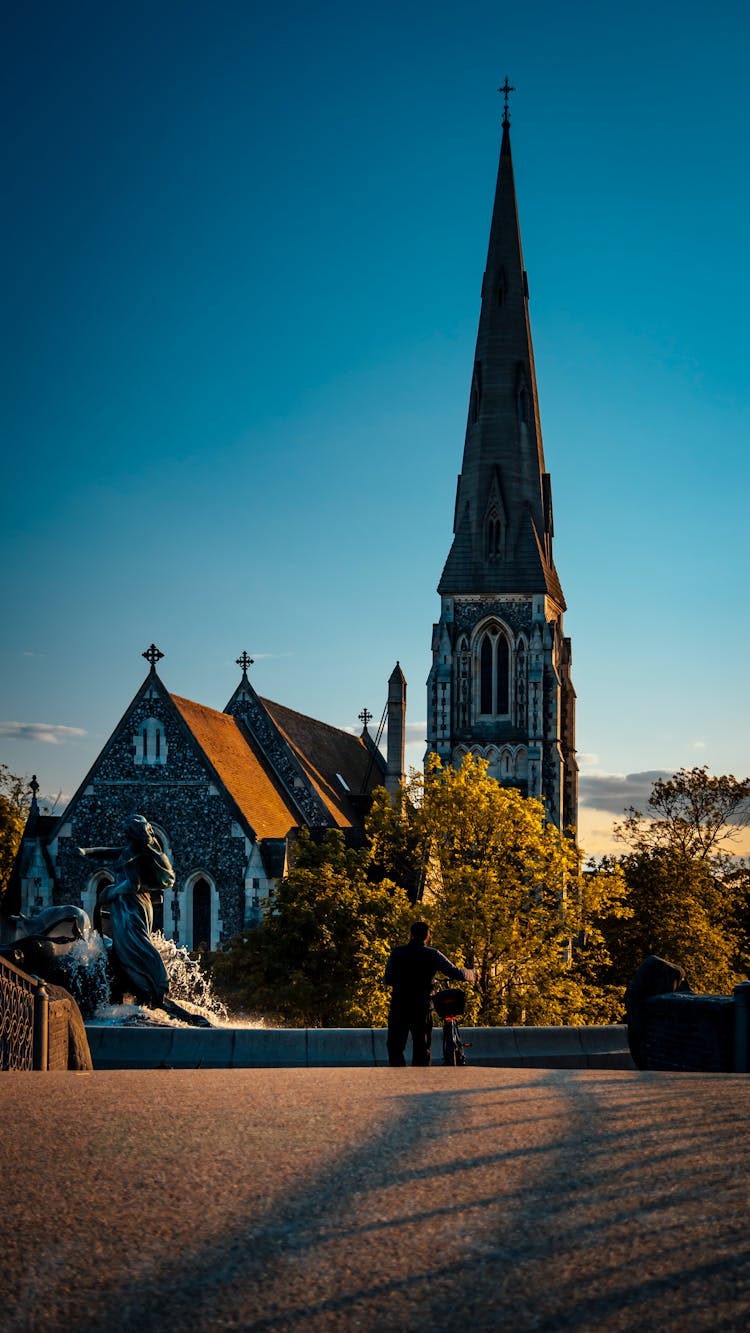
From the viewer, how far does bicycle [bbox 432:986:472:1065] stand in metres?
9.97

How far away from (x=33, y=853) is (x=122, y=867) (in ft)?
65.1

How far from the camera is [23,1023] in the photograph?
384 inches

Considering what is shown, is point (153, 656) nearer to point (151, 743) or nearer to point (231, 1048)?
point (151, 743)

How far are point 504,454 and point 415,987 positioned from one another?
4434 cm

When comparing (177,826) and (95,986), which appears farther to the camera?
(177,826)

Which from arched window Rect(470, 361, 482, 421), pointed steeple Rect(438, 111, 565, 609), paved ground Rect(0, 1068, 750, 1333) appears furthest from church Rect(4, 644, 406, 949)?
paved ground Rect(0, 1068, 750, 1333)

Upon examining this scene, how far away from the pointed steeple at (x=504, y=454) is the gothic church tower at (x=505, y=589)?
43 mm

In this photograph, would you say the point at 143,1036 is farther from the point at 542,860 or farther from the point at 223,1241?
the point at 542,860

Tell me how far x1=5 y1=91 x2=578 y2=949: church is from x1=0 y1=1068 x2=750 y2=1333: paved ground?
76.7 ft

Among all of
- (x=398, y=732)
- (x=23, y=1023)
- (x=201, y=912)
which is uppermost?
(x=398, y=732)

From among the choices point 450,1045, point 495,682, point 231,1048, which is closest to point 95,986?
point 231,1048

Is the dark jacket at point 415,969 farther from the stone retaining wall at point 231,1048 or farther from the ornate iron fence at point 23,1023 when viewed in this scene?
the ornate iron fence at point 23,1023

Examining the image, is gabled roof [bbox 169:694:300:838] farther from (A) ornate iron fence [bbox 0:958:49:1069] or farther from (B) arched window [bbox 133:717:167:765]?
(A) ornate iron fence [bbox 0:958:49:1069]

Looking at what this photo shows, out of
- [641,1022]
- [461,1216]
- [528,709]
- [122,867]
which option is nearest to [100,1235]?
[461,1216]
